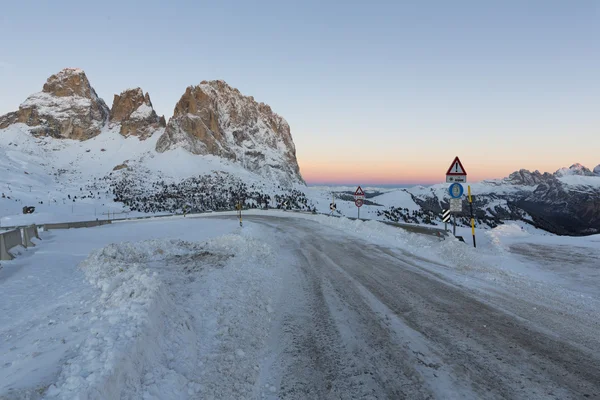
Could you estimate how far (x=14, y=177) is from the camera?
107938 millimetres

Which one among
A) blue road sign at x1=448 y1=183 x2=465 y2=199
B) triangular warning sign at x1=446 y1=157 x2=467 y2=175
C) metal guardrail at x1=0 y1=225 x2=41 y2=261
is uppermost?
triangular warning sign at x1=446 y1=157 x2=467 y2=175

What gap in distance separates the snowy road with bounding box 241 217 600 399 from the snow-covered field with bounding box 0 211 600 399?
0.24 ft

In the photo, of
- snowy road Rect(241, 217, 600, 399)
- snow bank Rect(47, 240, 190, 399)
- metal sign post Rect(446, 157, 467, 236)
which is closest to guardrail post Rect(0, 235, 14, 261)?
snow bank Rect(47, 240, 190, 399)

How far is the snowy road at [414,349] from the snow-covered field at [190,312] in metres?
0.07

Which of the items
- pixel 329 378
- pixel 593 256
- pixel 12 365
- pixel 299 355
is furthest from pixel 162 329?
pixel 593 256

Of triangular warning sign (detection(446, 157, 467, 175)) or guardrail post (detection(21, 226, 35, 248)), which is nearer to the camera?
guardrail post (detection(21, 226, 35, 248))

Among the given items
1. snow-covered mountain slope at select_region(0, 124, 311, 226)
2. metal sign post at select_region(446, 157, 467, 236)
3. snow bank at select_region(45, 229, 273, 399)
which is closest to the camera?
snow bank at select_region(45, 229, 273, 399)

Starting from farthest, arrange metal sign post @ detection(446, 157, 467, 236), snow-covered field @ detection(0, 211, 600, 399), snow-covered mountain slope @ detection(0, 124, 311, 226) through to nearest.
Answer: snow-covered mountain slope @ detection(0, 124, 311, 226) < metal sign post @ detection(446, 157, 467, 236) < snow-covered field @ detection(0, 211, 600, 399)

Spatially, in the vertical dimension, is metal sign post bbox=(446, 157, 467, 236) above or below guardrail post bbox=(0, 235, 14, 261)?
above

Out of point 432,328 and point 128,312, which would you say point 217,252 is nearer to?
point 128,312

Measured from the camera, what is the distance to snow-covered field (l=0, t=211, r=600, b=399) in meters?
3.58

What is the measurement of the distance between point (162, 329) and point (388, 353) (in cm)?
340

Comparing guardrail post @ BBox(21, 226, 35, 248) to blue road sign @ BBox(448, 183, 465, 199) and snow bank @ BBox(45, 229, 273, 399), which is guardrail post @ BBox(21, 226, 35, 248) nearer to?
snow bank @ BBox(45, 229, 273, 399)

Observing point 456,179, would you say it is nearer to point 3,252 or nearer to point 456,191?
point 456,191
